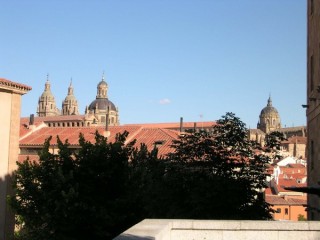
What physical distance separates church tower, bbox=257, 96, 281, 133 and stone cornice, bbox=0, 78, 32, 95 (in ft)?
487

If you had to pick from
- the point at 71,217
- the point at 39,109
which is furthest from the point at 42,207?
the point at 39,109

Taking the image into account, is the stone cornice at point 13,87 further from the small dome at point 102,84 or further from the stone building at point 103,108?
the small dome at point 102,84

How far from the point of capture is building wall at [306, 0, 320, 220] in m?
15.7

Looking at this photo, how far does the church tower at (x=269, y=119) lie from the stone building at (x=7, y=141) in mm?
148702

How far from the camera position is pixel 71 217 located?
12359mm

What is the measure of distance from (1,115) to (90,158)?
740cm

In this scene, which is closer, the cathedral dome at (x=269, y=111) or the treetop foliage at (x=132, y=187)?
the treetop foliage at (x=132, y=187)

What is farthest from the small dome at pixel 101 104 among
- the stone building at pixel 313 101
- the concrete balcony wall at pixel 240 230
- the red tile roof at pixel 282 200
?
the concrete balcony wall at pixel 240 230

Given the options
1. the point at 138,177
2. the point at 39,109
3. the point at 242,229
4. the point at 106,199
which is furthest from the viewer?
the point at 39,109

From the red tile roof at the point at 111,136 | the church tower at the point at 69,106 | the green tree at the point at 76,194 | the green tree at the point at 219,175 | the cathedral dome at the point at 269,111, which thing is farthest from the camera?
the cathedral dome at the point at 269,111

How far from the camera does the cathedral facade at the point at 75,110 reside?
125m

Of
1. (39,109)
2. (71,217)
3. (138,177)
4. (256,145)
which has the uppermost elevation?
(39,109)

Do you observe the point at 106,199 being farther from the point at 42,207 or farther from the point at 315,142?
the point at 315,142

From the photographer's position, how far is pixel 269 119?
543 ft
